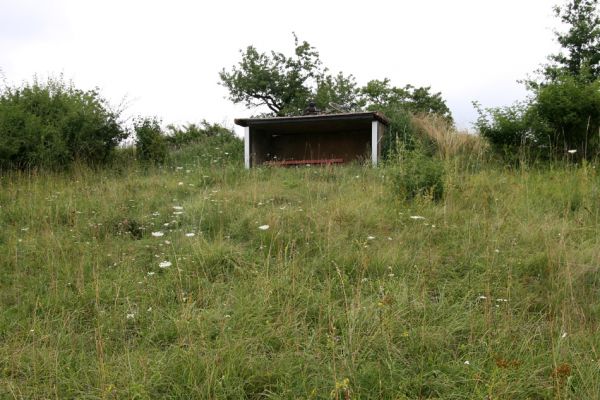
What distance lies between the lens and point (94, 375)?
216 cm

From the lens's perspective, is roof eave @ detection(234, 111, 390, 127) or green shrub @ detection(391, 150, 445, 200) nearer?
green shrub @ detection(391, 150, 445, 200)

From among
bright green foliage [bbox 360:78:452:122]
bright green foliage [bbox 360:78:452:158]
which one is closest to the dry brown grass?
bright green foliage [bbox 360:78:452:158]

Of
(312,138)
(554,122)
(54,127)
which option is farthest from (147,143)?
(554,122)

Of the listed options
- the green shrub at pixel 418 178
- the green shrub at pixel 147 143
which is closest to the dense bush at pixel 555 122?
the green shrub at pixel 418 178

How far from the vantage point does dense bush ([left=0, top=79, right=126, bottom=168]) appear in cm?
745

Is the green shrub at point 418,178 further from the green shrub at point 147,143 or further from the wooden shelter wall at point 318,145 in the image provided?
the green shrub at point 147,143

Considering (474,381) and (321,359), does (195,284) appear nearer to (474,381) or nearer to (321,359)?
(321,359)

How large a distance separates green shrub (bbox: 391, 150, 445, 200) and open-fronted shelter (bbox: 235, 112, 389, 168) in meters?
2.95

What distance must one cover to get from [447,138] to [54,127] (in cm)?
734

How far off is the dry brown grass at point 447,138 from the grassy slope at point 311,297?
267cm

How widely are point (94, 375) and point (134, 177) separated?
579 centimetres

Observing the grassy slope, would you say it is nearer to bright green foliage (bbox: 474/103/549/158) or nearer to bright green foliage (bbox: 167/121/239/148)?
bright green foliage (bbox: 474/103/549/158)

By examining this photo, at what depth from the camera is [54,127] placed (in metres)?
7.95

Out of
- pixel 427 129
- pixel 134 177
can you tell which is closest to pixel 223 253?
pixel 134 177
